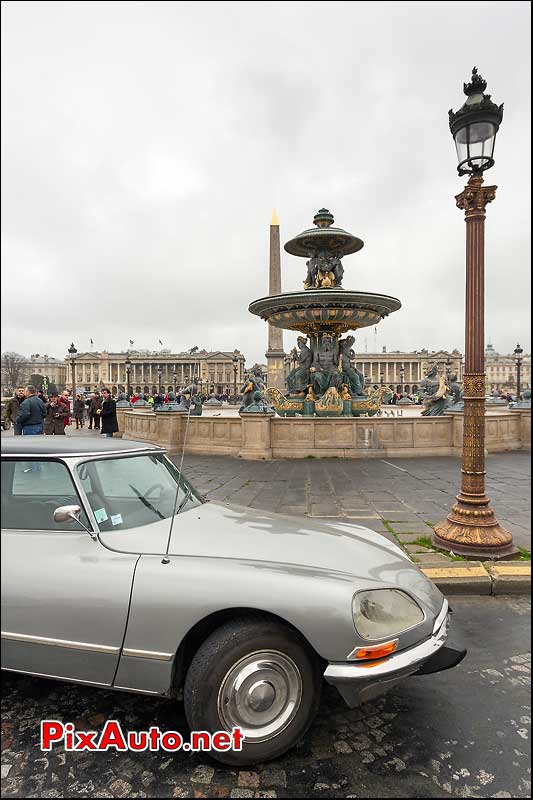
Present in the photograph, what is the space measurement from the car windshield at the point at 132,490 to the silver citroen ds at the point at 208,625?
128mm

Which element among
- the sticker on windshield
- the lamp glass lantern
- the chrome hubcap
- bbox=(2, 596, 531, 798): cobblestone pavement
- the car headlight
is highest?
the lamp glass lantern

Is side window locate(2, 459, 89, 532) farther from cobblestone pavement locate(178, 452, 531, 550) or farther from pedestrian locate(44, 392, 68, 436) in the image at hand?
pedestrian locate(44, 392, 68, 436)

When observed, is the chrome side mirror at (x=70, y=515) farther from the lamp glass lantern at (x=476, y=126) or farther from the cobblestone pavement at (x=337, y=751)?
the lamp glass lantern at (x=476, y=126)

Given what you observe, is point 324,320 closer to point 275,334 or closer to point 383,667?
point 383,667

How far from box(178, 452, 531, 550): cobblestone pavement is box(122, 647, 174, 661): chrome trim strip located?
394cm

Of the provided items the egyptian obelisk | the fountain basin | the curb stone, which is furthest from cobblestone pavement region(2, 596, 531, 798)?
the egyptian obelisk

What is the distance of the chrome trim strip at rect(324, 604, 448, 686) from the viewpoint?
7.29ft

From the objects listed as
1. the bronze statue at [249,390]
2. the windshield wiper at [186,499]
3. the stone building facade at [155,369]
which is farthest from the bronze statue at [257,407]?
the stone building facade at [155,369]

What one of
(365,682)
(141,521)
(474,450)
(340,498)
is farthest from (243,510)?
(340,498)

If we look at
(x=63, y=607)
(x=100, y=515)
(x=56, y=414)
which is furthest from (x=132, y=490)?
(x=56, y=414)

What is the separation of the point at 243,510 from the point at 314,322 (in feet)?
45.8

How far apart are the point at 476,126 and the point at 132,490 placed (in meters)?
5.05

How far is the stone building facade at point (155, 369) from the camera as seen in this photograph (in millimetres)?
56591

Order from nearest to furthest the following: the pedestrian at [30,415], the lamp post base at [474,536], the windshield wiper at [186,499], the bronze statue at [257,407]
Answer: the windshield wiper at [186,499] → the lamp post base at [474,536] → the pedestrian at [30,415] → the bronze statue at [257,407]
